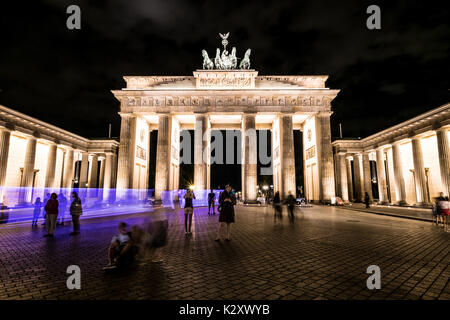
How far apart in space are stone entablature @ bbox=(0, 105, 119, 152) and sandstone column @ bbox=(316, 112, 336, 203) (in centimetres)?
3425

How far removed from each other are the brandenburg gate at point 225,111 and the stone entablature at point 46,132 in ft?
31.6

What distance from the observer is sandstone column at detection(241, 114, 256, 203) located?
28922mm

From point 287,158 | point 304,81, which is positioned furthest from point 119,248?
point 304,81

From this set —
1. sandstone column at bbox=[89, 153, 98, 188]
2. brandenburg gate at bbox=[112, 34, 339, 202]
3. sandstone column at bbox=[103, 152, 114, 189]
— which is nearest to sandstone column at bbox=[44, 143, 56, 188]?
sandstone column at bbox=[103, 152, 114, 189]

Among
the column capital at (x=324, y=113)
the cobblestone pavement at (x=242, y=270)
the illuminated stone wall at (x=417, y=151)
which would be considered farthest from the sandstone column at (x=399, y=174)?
the cobblestone pavement at (x=242, y=270)

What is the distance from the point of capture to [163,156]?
98.2 ft

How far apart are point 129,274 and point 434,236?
10865 mm

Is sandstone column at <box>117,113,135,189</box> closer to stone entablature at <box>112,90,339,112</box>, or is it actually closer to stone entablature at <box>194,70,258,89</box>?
stone entablature at <box>112,90,339,112</box>

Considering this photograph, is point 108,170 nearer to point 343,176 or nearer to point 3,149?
point 3,149

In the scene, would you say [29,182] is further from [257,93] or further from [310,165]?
[310,165]

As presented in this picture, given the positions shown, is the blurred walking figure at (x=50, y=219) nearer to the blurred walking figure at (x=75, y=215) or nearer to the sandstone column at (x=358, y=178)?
the blurred walking figure at (x=75, y=215)

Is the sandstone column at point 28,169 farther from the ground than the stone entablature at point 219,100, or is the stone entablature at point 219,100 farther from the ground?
the stone entablature at point 219,100

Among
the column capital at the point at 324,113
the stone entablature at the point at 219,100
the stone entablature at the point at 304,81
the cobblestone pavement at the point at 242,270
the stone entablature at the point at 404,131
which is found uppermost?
the stone entablature at the point at 304,81

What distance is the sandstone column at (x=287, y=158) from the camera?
94.1ft
